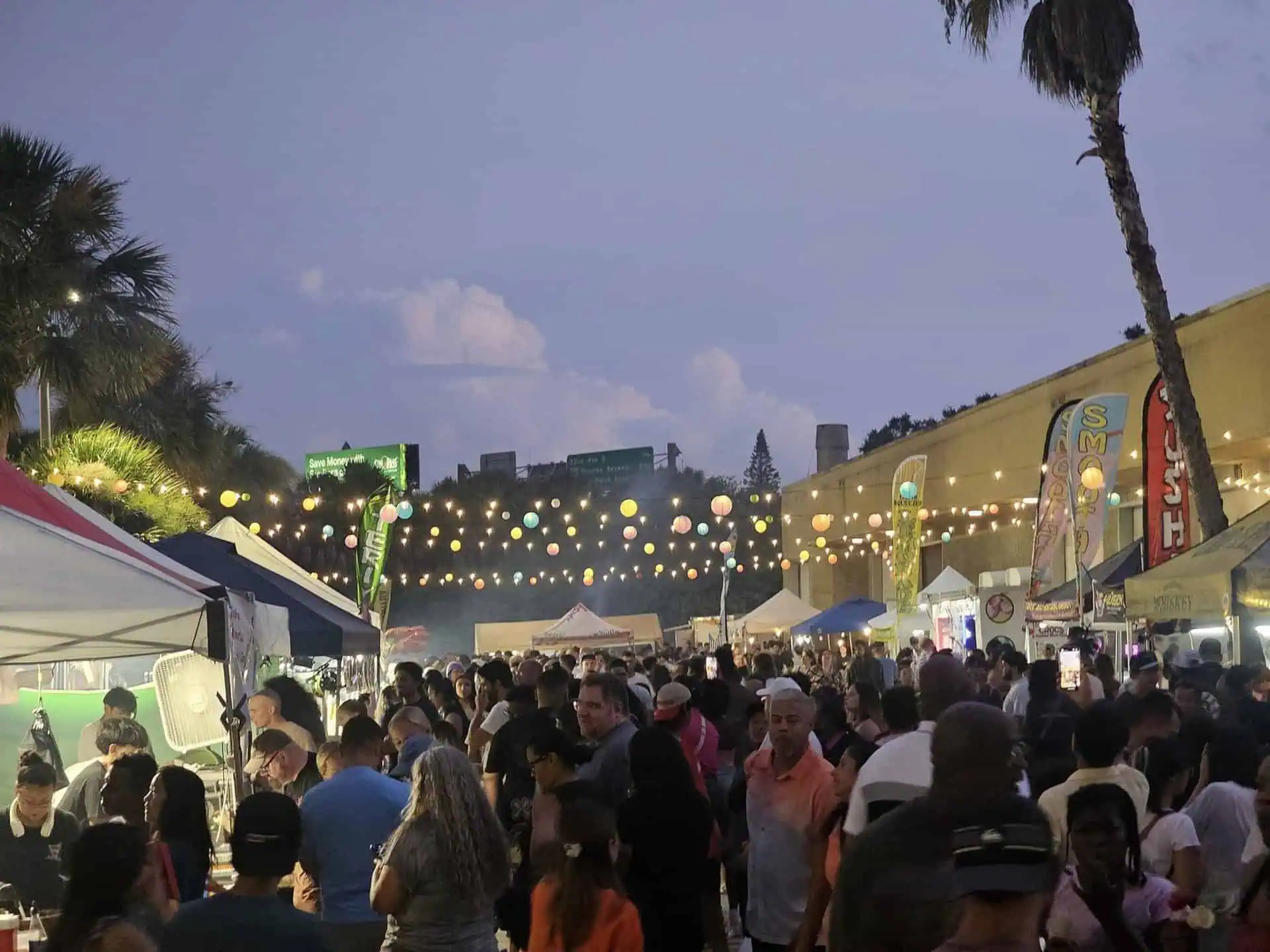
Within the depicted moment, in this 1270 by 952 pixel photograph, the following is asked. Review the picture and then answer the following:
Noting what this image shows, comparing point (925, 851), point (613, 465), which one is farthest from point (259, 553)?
point (613, 465)

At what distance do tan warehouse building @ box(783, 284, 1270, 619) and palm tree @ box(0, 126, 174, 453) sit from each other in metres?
16.8

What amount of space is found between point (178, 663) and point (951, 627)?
14871 millimetres

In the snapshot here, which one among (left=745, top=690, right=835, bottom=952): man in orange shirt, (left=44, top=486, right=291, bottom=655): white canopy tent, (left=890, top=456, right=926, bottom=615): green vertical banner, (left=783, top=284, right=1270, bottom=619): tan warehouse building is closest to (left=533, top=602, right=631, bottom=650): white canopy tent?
(left=890, top=456, right=926, bottom=615): green vertical banner

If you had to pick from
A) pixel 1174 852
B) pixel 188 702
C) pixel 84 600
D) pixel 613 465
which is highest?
pixel 613 465

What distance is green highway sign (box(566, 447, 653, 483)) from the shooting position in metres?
81.6

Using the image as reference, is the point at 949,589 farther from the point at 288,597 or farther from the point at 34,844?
the point at 34,844

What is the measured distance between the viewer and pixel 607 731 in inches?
312

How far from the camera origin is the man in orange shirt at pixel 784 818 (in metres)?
6.78

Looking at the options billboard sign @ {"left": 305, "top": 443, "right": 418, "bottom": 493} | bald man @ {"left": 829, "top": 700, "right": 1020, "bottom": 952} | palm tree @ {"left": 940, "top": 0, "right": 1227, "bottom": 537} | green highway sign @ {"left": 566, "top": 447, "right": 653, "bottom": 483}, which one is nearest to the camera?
bald man @ {"left": 829, "top": 700, "right": 1020, "bottom": 952}

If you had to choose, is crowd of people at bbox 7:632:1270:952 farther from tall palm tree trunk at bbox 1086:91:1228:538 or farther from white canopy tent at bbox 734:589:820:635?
white canopy tent at bbox 734:589:820:635

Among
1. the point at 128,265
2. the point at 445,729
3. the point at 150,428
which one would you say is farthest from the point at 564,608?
the point at 445,729

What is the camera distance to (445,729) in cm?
1062

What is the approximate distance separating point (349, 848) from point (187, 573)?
3.72 m

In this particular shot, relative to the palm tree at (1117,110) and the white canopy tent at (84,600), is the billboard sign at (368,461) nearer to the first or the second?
the palm tree at (1117,110)
